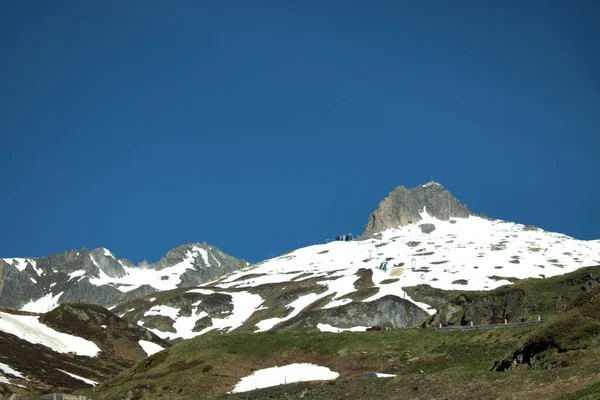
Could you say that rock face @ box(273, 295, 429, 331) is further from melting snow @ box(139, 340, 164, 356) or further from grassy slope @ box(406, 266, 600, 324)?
grassy slope @ box(406, 266, 600, 324)

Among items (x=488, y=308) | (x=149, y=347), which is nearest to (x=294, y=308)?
(x=149, y=347)

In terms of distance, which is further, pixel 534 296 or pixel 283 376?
pixel 534 296

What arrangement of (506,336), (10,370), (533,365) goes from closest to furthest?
(533,365), (506,336), (10,370)

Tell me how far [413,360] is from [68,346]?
8325 cm

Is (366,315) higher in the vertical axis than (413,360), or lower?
higher

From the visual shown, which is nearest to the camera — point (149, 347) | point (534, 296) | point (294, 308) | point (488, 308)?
point (534, 296)

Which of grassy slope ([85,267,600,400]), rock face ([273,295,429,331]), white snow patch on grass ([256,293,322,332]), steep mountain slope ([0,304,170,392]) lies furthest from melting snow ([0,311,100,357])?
grassy slope ([85,267,600,400])

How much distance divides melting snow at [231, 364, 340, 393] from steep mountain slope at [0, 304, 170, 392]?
118ft

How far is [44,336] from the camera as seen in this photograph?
396 ft

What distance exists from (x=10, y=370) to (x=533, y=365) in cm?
7705

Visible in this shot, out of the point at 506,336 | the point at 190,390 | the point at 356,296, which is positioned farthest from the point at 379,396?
the point at 356,296

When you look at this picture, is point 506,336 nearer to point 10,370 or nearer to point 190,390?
→ point 190,390

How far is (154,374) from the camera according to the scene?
65.1 m

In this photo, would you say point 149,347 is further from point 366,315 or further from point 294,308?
point 294,308
